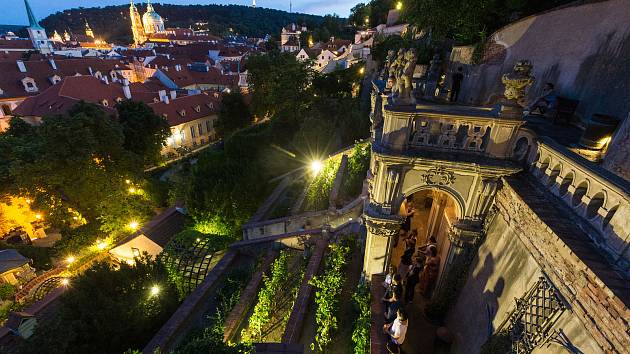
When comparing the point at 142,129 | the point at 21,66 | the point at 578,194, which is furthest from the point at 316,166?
the point at 21,66

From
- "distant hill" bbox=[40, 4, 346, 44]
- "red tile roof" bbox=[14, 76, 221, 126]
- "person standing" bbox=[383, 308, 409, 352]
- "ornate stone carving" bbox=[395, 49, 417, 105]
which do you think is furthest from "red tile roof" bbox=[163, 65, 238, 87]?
"distant hill" bbox=[40, 4, 346, 44]

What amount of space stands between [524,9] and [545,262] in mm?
13047

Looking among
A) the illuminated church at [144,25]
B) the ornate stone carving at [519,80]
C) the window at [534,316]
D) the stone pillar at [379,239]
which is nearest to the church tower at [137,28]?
the illuminated church at [144,25]

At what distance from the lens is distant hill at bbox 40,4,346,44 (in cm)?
15300

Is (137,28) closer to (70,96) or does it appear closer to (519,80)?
(70,96)

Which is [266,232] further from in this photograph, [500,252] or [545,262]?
[545,262]

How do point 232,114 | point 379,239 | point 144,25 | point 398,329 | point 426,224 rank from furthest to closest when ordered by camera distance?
point 144,25 → point 232,114 → point 426,224 → point 379,239 → point 398,329

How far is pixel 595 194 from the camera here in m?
4.14

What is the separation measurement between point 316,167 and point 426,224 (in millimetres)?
10611

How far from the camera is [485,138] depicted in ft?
20.0

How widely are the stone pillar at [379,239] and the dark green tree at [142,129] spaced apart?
2928 centimetres

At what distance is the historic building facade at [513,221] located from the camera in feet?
12.0

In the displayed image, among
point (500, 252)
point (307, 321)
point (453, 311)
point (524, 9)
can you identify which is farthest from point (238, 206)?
point (524, 9)

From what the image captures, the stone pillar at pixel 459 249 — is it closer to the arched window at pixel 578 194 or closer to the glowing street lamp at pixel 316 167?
the arched window at pixel 578 194
